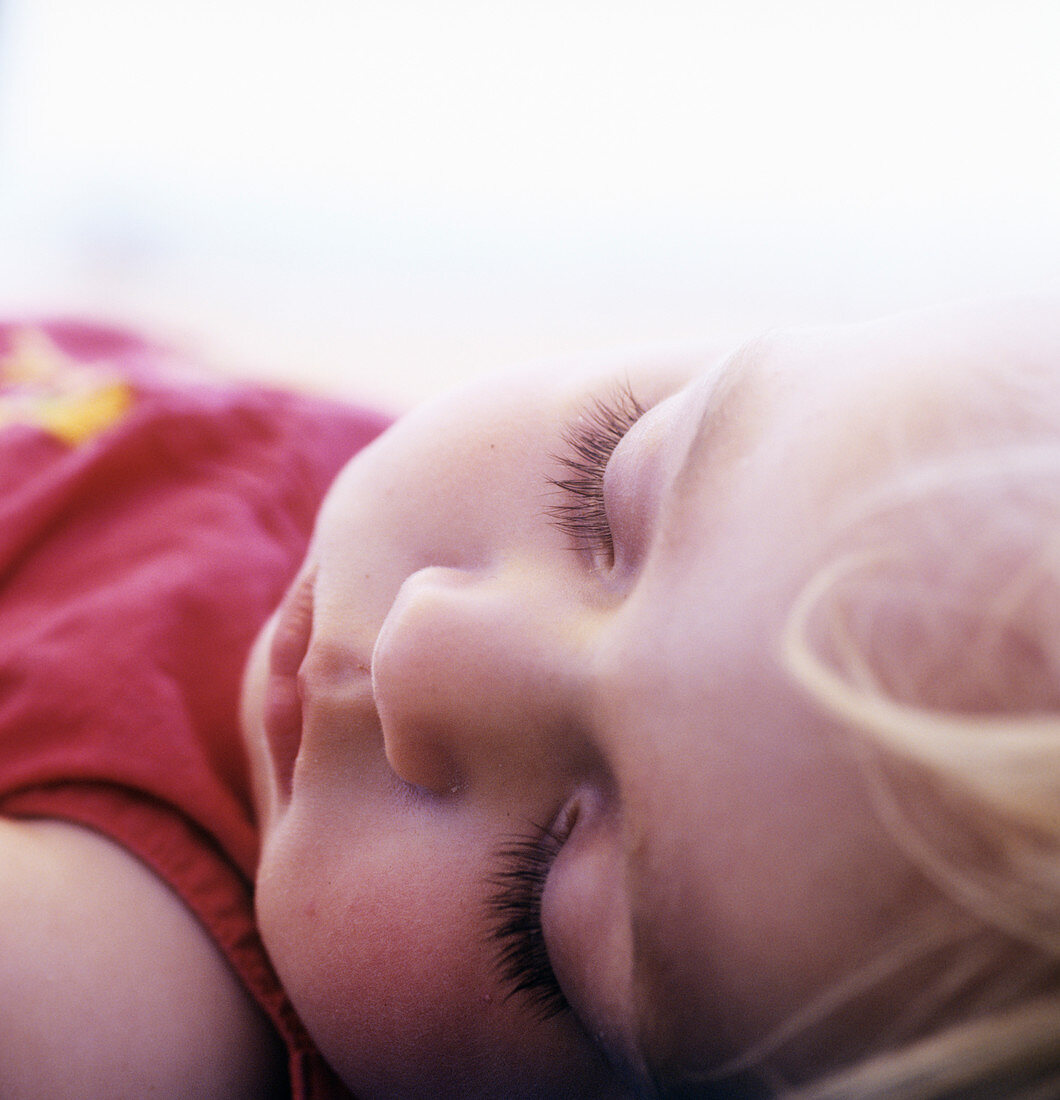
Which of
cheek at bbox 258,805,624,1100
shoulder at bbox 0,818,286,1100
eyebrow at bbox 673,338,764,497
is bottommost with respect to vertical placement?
shoulder at bbox 0,818,286,1100

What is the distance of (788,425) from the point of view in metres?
0.39

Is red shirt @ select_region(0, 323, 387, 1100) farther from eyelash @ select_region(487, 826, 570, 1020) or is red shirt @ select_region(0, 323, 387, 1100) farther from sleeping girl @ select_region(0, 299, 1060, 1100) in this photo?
eyelash @ select_region(487, 826, 570, 1020)

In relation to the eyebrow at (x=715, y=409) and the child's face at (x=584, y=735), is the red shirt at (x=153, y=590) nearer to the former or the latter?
the child's face at (x=584, y=735)

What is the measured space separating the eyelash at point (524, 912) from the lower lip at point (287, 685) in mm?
148

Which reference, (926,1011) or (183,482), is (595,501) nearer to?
(926,1011)

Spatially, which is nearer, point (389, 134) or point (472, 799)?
point (472, 799)

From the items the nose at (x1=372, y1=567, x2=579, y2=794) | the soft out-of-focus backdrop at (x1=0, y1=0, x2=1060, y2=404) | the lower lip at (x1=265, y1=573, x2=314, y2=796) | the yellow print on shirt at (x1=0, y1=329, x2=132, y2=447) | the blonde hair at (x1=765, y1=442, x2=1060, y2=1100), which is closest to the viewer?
the blonde hair at (x1=765, y1=442, x2=1060, y2=1100)

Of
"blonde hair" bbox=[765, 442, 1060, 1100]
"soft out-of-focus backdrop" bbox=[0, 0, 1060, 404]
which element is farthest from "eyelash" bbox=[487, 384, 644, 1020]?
"soft out-of-focus backdrop" bbox=[0, 0, 1060, 404]

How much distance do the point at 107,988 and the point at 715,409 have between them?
1.43 feet

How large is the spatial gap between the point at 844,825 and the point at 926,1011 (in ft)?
0.24

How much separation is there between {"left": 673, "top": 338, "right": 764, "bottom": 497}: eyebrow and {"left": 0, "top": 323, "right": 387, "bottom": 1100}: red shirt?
15.3 inches

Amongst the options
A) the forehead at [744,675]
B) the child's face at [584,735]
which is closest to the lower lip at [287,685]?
the child's face at [584,735]

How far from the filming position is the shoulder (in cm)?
49

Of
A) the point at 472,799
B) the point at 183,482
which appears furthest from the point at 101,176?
the point at 472,799
